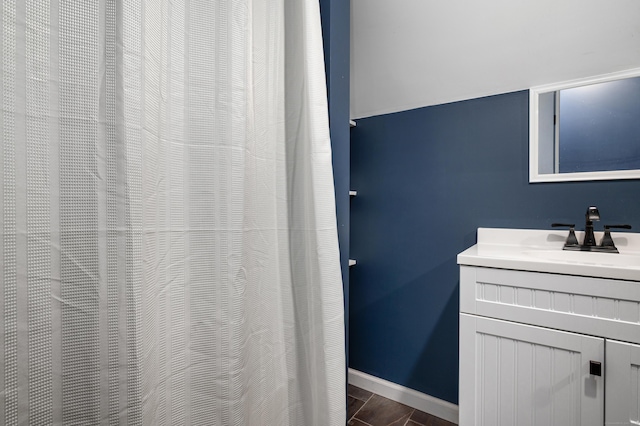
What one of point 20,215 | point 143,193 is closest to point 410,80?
point 143,193

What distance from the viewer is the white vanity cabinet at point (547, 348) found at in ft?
2.97

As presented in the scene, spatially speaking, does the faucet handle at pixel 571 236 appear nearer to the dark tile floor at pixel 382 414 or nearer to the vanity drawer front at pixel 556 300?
the vanity drawer front at pixel 556 300

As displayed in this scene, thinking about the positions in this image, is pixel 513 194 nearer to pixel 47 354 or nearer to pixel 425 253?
pixel 425 253

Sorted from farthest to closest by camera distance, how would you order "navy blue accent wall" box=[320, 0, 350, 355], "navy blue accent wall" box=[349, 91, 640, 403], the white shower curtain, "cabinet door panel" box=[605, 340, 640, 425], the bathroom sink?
"navy blue accent wall" box=[349, 91, 640, 403] < "navy blue accent wall" box=[320, 0, 350, 355] < the bathroom sink < "cabinet door panel" box=[605, 340, 640, 425] < the white shower curtain

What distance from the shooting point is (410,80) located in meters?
1.72

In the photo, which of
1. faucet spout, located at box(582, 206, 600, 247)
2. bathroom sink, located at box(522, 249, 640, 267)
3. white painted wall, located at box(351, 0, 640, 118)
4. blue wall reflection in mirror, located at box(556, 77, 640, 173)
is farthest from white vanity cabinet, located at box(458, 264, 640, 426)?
white painted wall, located at box(351, 0, 640, 118)

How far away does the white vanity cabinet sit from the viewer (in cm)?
91

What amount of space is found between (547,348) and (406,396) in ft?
3.23

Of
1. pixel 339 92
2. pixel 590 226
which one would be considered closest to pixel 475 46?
pixel 339 92

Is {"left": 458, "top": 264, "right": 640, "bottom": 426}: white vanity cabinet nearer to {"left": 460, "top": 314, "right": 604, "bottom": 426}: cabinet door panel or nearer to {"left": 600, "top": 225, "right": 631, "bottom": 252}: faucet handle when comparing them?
{"left": 460, "top": 314, "right": 604, "bottom": 426}: cabinet door panel

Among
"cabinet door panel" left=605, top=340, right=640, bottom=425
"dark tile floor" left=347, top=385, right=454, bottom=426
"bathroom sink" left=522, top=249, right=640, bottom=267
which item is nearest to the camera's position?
"cabinet door panel" left=605, top=340, right=640, bottom=425

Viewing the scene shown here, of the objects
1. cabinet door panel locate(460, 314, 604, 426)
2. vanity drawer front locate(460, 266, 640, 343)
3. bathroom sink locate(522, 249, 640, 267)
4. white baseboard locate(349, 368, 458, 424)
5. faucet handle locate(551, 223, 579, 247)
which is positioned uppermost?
faucet handle locate(551, 223, 579, 247)

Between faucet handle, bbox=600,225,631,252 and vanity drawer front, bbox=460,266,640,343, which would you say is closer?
vanity drawer front, bbox=460,266,640,343

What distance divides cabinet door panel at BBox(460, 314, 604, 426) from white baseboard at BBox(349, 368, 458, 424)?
0.53 metres
